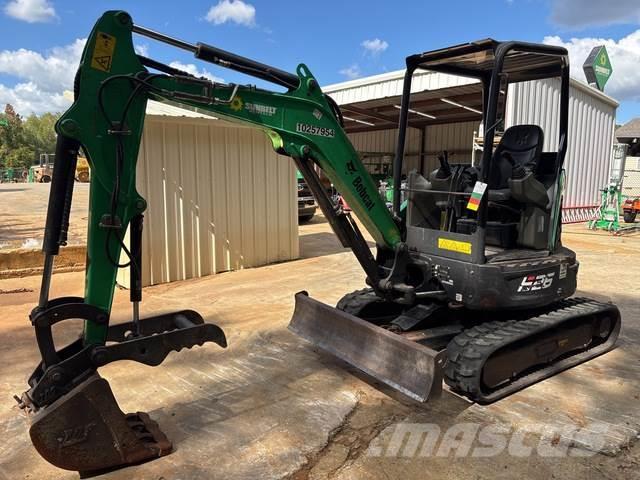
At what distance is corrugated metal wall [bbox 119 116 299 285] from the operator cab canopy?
4.24 metres

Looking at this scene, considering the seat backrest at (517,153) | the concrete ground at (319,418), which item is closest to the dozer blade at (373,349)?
→ the concrete ground at (319,418)

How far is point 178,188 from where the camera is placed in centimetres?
773

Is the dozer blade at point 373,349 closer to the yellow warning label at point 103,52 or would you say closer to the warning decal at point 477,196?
the warning decal at point 477,196

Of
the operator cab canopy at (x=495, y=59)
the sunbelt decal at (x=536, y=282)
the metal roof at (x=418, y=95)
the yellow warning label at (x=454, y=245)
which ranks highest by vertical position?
the metal roof at (x=418, y=95)

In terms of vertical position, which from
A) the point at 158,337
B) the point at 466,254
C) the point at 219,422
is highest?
the point at 466,254

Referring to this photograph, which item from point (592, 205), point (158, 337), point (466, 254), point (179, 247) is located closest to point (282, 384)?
point (158, 337)

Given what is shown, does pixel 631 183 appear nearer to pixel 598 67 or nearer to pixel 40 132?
pixel 598 67

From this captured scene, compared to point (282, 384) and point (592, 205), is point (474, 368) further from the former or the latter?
point (592, 205)

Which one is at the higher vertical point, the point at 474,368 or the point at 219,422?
the point at 474,368

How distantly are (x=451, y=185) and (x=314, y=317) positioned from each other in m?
1.75

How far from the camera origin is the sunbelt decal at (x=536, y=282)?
408cm

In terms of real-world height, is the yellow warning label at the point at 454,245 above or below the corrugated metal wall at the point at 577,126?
below

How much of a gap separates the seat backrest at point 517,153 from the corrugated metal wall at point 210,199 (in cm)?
476

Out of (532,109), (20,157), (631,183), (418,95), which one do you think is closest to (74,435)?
(532,109)
